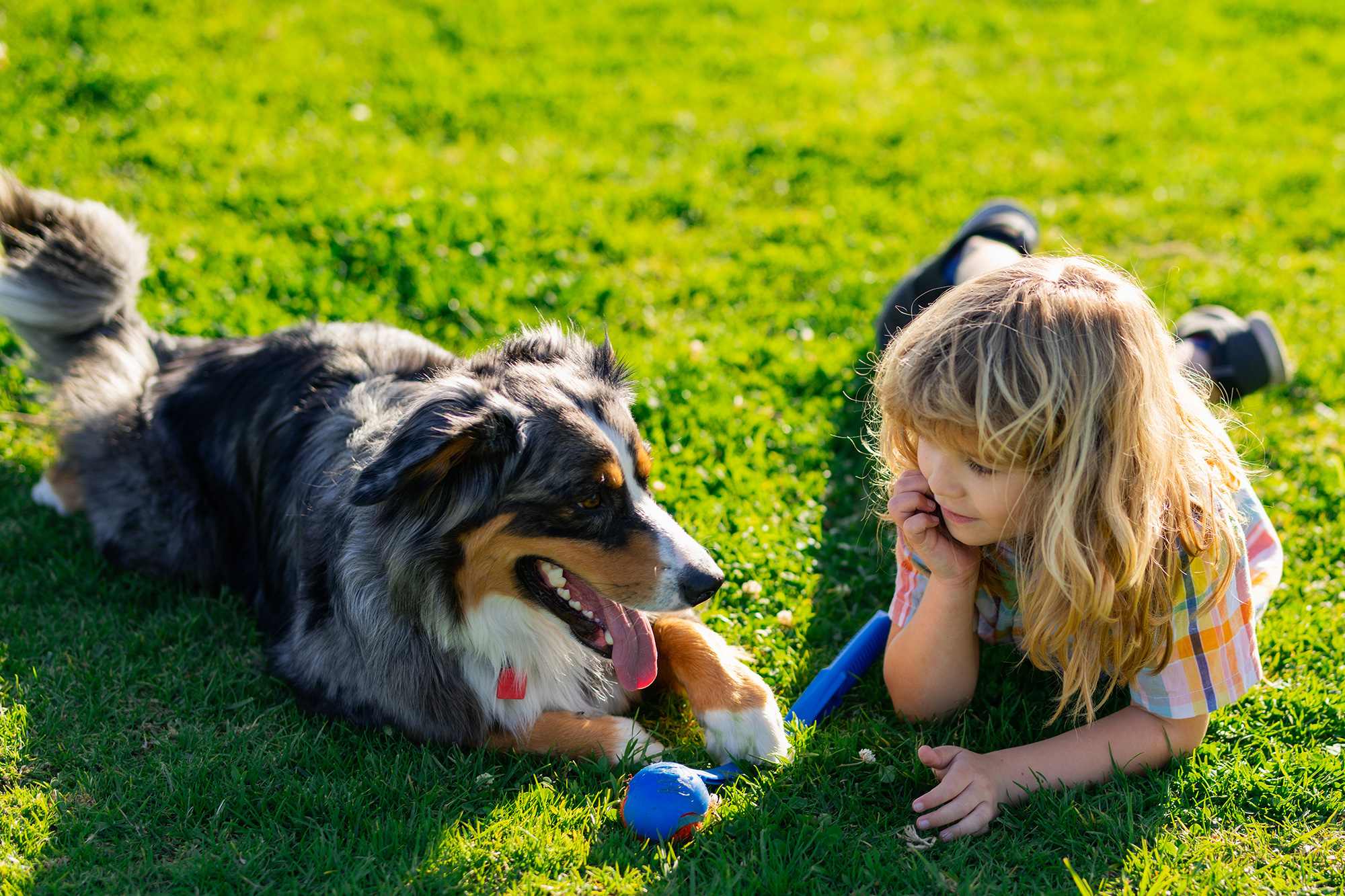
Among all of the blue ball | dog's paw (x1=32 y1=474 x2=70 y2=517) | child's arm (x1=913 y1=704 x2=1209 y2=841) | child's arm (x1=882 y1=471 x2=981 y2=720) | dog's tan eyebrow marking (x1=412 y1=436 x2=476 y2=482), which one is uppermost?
dog's tan eyebrow marking (x1=412 y1=436 x2=476 y2=482)

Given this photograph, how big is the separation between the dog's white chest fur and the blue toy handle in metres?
0.59

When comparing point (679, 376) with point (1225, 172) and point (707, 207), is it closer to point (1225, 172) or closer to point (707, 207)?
point (707, 207)

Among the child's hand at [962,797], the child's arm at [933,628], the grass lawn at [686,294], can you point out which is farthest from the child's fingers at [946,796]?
the child's arm at [933,628]

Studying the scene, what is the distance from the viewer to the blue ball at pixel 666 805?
9.33ft

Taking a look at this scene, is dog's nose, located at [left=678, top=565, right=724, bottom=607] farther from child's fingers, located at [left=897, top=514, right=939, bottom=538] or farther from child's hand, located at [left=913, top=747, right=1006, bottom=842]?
child's hand, located at [left=913, top=747, right=1006, bottom=842]

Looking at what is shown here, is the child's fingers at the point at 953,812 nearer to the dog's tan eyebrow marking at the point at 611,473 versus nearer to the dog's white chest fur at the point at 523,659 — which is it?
the dog's white chest fur at the point at 523,659

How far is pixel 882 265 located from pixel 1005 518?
3649mm

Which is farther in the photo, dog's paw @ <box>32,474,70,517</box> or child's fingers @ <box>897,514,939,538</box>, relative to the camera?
dog's paw @ <box>32,474,70,517</box>

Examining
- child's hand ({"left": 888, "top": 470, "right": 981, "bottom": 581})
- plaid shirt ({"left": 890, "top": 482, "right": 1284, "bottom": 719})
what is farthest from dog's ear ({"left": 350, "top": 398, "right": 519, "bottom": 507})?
plaid shirt ({"left": 890, "top": 482, "right": 1284, "bottom": 719})

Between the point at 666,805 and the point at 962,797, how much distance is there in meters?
0.87

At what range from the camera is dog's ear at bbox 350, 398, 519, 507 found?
2.70 meters

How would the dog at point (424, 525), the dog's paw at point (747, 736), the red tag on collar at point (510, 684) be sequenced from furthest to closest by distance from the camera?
the red tag on collar at point (510, 684), the dog's paw at point (747, 736), the dog at point (424, 525)

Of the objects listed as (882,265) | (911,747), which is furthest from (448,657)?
(882,265)

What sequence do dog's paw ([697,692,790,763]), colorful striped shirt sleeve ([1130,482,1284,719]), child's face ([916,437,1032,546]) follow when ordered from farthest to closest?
dog's paw ([697,692,790,763])
colorful striped shirt sleeve ([1130,482,1284,719])
child's face ([916,437,1032,546])
